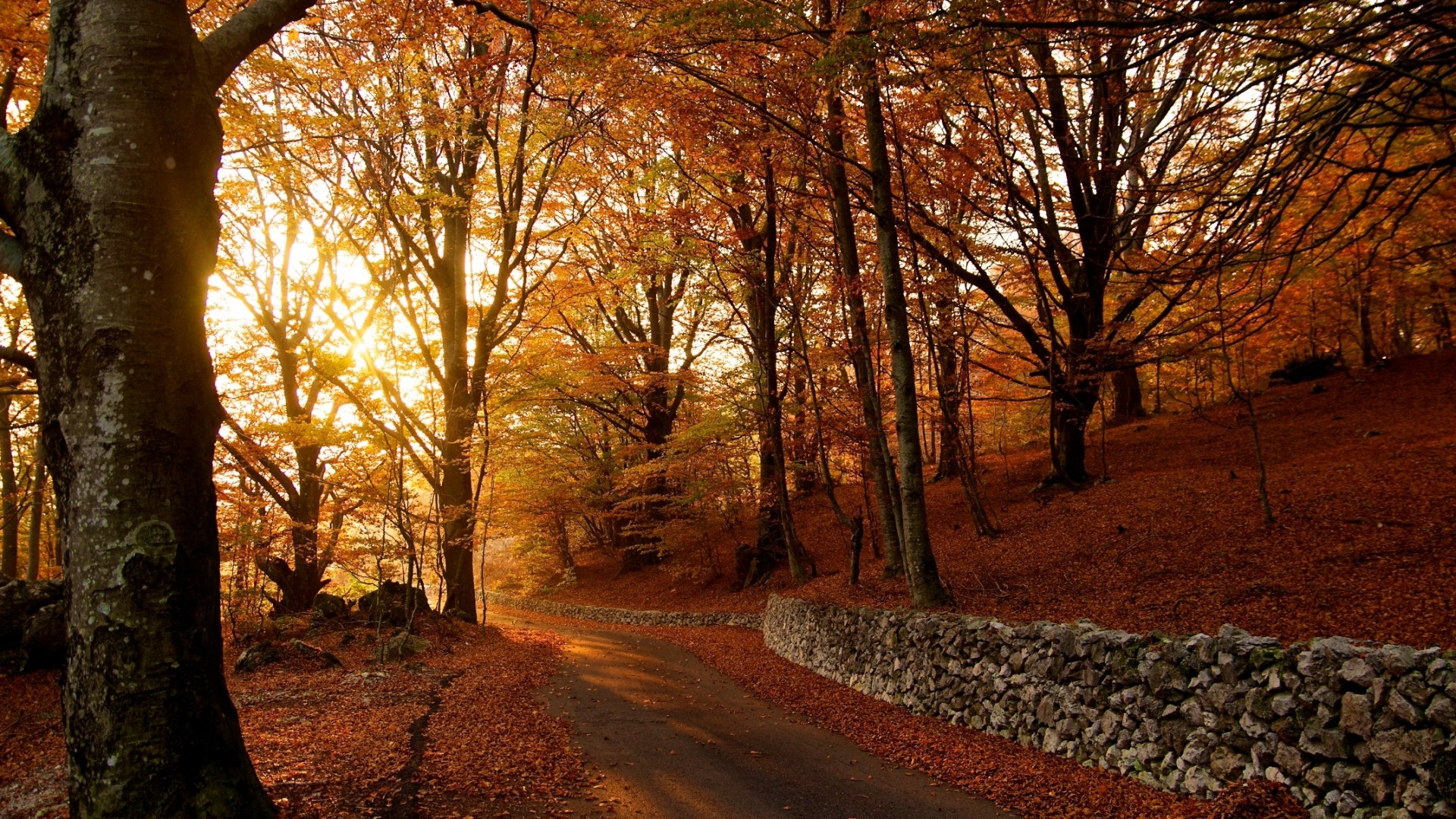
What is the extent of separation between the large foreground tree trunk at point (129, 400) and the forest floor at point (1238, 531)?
21.7 ft

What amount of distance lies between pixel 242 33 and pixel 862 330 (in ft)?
26.2

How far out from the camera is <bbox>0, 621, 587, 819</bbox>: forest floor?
4.09m

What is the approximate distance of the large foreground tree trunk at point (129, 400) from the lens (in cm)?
277

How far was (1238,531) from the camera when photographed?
7.76 m

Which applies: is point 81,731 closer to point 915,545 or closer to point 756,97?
point 915,545

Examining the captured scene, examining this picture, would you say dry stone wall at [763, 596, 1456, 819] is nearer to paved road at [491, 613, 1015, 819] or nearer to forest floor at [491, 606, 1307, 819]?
forest floor at [491, 606, 1307, 819]

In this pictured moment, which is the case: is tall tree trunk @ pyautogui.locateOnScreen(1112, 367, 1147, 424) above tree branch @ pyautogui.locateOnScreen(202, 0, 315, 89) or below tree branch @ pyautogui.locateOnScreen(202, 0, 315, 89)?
below

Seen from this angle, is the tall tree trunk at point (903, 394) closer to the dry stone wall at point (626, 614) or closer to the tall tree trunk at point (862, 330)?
the tall tree trunk at point (862, 330)

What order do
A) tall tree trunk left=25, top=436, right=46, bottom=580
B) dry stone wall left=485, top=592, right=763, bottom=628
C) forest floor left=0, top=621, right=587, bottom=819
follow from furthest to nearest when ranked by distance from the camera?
dry stone wall left=485, top=592, right=763, bottom=628, tall tree trunk left=25, top=436, right=46, bottom=580, forest floor left=0, top=621, right=587, bottom=819

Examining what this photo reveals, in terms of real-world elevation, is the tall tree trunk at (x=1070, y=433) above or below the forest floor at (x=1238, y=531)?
above

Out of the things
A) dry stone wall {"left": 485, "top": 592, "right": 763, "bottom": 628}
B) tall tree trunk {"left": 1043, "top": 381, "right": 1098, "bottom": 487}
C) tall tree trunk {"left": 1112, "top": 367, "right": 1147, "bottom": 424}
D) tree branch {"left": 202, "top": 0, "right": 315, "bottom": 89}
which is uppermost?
tree branch {"left": 202, "top": 0, "right": 315, "bottom": 89}

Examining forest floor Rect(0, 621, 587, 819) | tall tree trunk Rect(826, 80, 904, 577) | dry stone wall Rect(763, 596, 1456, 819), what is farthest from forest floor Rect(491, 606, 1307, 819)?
tall tree trunk Rect(826, 80, 904, 577)

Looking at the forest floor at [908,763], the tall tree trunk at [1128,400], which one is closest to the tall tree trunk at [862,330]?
the forest floor at [908,763]

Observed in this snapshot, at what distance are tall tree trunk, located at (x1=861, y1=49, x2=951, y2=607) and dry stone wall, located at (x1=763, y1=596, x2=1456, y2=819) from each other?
3.60 ft
